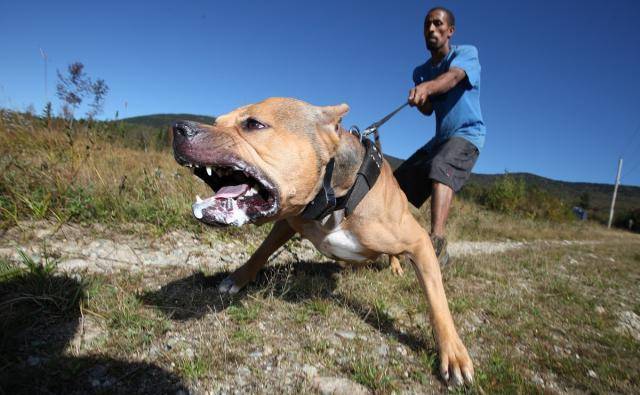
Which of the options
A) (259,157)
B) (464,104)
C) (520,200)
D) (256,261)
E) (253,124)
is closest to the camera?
(259,157)

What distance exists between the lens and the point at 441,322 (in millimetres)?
2266

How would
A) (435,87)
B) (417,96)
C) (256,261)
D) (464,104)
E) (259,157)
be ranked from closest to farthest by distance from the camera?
(259,157), (256,261), (417,96), (435,87), (464,104)

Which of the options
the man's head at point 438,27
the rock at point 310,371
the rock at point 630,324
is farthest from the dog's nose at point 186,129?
the rock at point 630,324

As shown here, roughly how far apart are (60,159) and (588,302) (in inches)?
249

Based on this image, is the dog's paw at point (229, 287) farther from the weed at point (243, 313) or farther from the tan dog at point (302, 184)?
the tan dog at point (302, 184)

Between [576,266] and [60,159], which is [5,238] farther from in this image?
[576,266]

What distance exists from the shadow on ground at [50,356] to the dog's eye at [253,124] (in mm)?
1370

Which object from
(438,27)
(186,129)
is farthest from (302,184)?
(438,27)

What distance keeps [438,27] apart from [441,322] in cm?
365

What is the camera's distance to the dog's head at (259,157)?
1.87 metres

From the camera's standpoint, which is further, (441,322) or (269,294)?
(269,294)

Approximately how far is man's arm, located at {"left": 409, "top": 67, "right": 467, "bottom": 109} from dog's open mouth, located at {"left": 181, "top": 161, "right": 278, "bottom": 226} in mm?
1881

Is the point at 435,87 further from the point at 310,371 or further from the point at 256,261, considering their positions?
the point at 310,371

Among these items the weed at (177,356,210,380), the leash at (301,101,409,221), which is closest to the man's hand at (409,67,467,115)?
the leash at (301,101,409,221)
